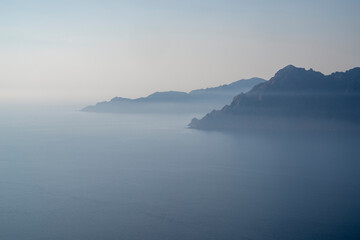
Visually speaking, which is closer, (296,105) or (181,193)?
(181,193)

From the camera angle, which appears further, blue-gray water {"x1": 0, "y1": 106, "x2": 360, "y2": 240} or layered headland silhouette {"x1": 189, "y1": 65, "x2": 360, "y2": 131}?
layered headland silhouette {"x1": 189, "y1": 65, "x2": 360, "y2": 131}

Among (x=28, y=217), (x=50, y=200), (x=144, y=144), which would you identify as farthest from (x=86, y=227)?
(x=144, y=144)

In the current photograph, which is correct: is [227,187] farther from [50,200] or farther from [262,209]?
[50,200]

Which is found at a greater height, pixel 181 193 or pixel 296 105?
pixel 296 105

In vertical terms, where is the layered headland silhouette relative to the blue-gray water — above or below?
above
